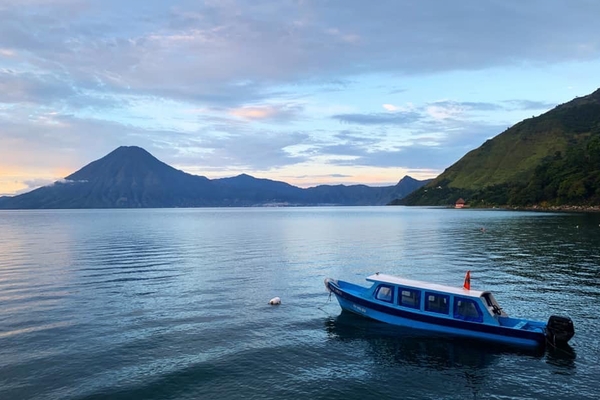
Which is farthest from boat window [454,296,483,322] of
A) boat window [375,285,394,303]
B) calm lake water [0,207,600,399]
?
boat window [375,285,394,303]

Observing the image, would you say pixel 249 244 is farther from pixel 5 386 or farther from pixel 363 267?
pixel 5 386

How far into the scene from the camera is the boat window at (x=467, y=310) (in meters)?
30.0

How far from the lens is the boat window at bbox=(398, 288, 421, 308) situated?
32.5 m

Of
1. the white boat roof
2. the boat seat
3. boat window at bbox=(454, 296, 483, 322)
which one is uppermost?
the white boat roof

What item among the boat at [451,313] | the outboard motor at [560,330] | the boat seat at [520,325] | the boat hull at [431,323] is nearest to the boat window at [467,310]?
the boat at [451,313]

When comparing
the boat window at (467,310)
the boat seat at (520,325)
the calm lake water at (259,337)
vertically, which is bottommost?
the calm lake water at (259,337)

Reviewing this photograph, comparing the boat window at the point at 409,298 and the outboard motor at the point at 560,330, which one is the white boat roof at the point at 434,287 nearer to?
the boat window at the point at 409,298

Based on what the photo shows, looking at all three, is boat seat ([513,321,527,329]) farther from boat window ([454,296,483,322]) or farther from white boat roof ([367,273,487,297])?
white boat roof ([367,273,487,297])

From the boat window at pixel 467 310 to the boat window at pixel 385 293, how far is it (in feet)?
16.1

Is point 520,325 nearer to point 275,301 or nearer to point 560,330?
point 560,330

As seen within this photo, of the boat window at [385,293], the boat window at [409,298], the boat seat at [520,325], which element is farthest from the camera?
the boat window at [385,293]

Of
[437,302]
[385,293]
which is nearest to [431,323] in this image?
[437,302]

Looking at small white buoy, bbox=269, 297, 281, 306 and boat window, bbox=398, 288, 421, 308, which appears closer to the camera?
boat window, bbox=398, 288, 421, 308

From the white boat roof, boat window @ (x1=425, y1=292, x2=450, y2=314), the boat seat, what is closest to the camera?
the boat seat
